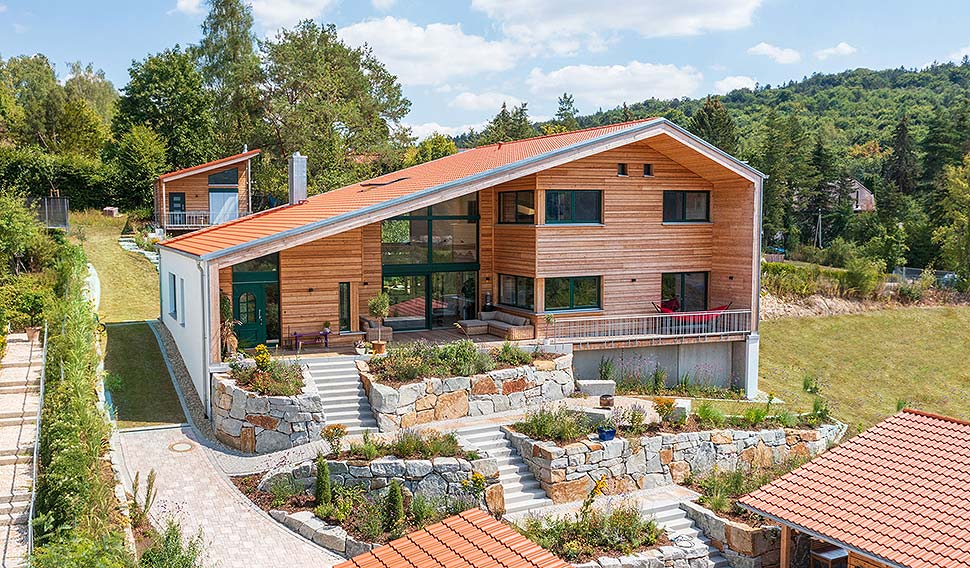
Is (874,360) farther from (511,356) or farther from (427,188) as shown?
(427,188)

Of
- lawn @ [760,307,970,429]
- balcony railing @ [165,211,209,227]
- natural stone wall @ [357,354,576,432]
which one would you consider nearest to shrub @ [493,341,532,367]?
natural stone wall @ [357,354,576,432]

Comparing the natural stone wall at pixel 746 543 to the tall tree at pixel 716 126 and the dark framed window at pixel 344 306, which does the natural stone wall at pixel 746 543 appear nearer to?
the dark framed window at pixel 344 306

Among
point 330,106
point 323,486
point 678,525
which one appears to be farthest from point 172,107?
point 678,525

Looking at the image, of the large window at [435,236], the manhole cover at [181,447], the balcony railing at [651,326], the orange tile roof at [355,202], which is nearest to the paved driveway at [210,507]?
the manhole cover at [181,447]

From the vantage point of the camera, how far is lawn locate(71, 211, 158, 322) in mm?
25203

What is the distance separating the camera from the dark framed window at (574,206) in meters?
20.7

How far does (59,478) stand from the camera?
9906 mm

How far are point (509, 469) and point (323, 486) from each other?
3.78 metres

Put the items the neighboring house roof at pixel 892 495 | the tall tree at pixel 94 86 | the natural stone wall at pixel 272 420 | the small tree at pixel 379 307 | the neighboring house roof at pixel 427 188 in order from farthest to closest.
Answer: the tall tree at pixel 94 86 → the small tree at pixel 379 307 → the neighboring house roof at pixel 427 188 → the natural stone wall at pixel 272 420 → the neighboring house roof at pixel 892 495

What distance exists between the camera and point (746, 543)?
1248 cm

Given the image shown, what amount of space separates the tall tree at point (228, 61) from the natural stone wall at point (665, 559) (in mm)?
38688

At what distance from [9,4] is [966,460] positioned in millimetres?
51307

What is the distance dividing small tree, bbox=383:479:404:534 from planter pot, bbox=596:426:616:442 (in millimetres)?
4455

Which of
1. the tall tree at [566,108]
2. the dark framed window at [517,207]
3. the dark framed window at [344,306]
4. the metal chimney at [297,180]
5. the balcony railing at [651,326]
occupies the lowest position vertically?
the balcony railing at [651,326]
